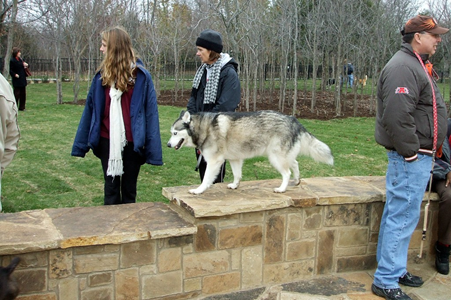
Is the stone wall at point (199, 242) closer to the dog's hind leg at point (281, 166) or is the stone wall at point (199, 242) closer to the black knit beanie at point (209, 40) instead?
the dog's hind leg at point (281, 166)

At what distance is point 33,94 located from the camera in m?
19.5

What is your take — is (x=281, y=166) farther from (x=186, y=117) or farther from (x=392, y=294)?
(x=392, y=294)

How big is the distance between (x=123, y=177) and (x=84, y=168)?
3.29m

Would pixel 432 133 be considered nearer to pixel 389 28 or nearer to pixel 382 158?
pixel 382 158

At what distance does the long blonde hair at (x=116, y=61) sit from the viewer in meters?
3.81

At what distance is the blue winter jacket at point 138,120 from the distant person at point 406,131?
1887mm

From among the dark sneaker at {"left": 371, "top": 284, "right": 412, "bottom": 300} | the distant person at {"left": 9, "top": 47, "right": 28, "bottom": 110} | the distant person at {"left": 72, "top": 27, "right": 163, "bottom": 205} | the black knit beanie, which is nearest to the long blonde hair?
the distant person at {"left": 72, "top": 27, "right": 163, "bottom": 205}

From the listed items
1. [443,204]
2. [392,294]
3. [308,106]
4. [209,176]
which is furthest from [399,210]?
[308,106]

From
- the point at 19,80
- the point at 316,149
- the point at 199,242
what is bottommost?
the point at 199,242

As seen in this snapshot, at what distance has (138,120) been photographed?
12.7 ft

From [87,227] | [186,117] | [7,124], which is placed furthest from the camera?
[186,117]

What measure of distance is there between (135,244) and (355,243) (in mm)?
2017

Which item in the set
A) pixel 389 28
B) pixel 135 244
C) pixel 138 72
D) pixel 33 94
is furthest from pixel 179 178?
pixel 33 94

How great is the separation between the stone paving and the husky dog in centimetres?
84
